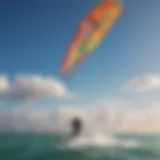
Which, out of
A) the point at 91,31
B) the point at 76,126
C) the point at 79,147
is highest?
the point at 91,31

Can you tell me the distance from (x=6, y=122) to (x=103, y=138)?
51 centimetres

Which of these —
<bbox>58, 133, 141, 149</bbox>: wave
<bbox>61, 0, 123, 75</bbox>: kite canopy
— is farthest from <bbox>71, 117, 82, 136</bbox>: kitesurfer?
<bbox>61, 0, 123, 75</bbox>: kite canopy

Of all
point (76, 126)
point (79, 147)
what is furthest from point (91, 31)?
point (79, 147)

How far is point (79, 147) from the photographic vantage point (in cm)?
179

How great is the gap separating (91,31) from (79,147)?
61 centimetres

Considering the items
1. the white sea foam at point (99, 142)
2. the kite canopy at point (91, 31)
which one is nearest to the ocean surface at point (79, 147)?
the white sea foam at point (99, 142)

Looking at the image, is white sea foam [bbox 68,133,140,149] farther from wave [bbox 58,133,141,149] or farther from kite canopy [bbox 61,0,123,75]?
kite canopy [bbox 61,0,123,75]

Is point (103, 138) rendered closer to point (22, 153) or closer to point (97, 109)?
point (97, 109)

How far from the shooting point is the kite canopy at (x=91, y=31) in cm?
185

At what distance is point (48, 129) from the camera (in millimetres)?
1806

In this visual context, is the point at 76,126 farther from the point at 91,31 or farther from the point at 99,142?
the point at 91,31

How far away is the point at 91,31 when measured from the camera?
185 cm

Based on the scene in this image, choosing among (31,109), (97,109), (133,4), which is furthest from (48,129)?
(133,4)

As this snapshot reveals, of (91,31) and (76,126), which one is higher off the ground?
(91,31)
